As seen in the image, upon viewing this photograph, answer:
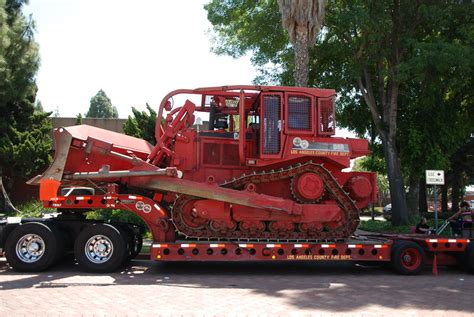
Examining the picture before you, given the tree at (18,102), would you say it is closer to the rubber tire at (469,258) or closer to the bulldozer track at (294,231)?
the bulldozer track at (294,231)

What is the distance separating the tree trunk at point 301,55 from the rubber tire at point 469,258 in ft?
27.4

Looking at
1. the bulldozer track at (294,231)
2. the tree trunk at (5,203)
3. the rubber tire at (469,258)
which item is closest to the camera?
the bulldozer track at (294,231)

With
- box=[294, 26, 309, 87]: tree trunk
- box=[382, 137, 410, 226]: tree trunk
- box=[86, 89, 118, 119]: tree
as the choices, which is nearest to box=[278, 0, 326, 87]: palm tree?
box=[294, 26, 309, 87]: tree trunk

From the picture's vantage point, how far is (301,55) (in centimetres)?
1672

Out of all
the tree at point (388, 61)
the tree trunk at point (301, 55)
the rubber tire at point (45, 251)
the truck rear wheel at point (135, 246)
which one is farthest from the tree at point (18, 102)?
the rubber tire at point (45, 251)

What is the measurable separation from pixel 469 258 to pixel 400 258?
164 cm

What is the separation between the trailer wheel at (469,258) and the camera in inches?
401

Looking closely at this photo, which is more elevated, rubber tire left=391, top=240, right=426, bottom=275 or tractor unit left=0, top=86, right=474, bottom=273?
tractor unit left=0, top=86, right=474, bottom=273

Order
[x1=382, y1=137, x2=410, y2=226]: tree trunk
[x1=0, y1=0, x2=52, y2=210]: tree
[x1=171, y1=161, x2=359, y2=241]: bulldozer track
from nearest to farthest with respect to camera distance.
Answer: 1. [x1=171, y1=161, x2=359, y2=241]: bulldozer track
2. [x1=382, y1=137, x2=410, y2=226]: tree trunk
3. [x1=0, y1=0, x2=52, y2=210]: tree

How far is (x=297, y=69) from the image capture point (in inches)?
660

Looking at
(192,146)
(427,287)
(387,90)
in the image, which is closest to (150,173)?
(192,146)

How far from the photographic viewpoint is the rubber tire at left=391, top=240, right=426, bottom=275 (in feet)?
32.5

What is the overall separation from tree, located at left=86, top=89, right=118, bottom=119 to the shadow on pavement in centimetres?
6932

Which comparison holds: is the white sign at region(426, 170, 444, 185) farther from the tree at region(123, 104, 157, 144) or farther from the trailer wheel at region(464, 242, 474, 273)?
the tree at region(123, 104, 157, 144)
